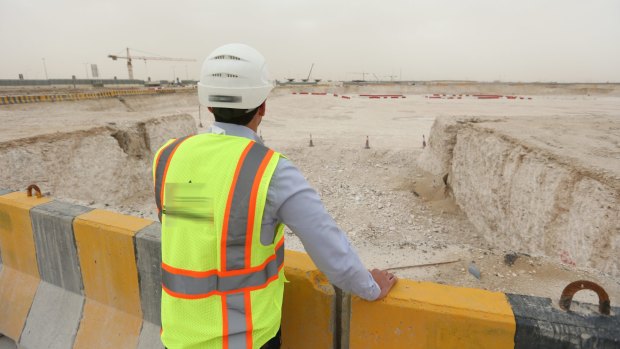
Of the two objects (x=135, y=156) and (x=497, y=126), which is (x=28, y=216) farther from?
(x=497, y=126)

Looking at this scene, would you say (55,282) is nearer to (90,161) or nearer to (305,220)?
(305,220)

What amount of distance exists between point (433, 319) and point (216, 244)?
1.10 metres

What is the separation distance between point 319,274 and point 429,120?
2252 centimetres

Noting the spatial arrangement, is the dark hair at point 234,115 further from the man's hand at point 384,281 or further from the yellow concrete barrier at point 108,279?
the yellow concrete barrier at point 108,279

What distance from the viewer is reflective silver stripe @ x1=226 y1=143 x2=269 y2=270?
1.32m

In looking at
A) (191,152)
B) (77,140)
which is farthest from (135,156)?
(191,152)

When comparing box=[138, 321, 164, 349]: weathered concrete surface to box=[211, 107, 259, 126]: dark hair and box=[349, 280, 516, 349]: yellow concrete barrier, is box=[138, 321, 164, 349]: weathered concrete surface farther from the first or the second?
box=[211, 107, 259, 126]: dark hair

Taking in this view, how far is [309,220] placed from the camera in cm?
139

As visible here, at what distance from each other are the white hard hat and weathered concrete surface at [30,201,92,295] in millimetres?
2017

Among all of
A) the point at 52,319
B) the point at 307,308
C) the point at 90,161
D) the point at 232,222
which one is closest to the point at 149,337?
the point at 52,319

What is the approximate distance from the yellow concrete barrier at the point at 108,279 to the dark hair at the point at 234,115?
4.64 ft

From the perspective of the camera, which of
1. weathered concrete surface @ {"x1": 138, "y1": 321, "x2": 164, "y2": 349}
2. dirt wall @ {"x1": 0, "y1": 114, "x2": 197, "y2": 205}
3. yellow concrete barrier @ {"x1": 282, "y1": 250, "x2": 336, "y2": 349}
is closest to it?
yellow concrete barrier @ {"x1": 282, "y1": 250, "x2": 336, "y2": 349}

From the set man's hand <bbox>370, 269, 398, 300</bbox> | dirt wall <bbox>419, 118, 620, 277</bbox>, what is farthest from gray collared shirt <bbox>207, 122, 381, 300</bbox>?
dirt wall <bbox>419, 118, 620, 277</bbox>

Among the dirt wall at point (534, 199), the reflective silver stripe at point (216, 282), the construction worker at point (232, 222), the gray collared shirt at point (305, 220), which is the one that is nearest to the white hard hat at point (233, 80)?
the construction worker at point (232, 222)
